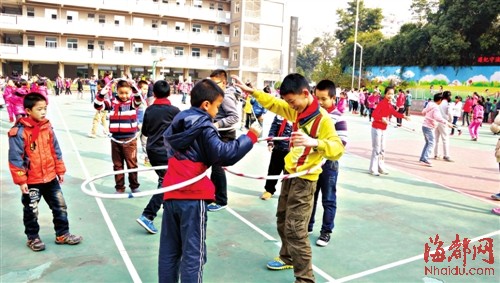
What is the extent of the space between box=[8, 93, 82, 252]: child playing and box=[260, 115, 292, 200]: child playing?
329 centimetres

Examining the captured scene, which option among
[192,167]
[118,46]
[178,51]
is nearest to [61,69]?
[118,46]

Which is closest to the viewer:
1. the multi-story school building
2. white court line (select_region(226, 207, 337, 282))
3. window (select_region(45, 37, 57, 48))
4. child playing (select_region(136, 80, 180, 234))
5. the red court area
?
white court line (select_region(226, 207, 337, 282))

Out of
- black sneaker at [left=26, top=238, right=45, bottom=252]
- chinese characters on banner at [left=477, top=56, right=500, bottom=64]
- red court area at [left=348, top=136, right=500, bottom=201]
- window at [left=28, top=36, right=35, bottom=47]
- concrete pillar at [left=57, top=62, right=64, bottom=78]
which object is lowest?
black sneaker at [left=26, top=238, right=45, bottom=252]

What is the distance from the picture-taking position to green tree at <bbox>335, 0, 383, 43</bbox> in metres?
57.1

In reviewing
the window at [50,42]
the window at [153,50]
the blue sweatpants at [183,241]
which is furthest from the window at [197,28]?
the blue sweatpants at [183,241]

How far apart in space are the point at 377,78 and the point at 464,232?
41.2m

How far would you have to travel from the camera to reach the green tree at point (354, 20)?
187ft

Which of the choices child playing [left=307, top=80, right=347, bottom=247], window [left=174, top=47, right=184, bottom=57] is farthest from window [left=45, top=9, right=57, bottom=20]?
child playing [left=307, top=80, right=347, bottom=247]

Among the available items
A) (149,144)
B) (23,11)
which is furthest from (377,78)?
(149,144)

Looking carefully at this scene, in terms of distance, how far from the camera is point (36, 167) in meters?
4.83

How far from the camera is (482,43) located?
33.2 m

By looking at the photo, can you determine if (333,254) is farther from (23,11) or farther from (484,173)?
(23,11)

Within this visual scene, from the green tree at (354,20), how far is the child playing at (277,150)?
52.7 m

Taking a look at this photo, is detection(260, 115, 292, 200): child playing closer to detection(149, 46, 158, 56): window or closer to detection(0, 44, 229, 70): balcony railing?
detection(0, 44, 229, 70): balcony railing
